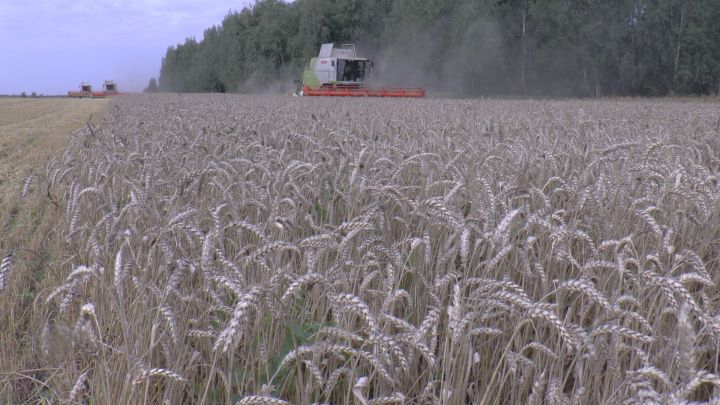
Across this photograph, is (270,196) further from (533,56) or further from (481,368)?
(533,56)

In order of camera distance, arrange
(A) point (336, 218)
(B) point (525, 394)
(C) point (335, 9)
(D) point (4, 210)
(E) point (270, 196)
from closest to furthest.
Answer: (B) point (525, 394)
(E) point (270, 196)
(A) point (336, 218)
(D) point (4, 210)
(C) point (335, 9)

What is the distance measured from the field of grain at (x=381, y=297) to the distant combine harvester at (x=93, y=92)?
51027 millimetres

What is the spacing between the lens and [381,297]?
226cm

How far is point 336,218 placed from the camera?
11.5ft

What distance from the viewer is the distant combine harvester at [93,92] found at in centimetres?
5133

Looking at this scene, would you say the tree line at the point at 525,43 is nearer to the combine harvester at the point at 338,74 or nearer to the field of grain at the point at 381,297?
the combine harvester at the point at 338,74

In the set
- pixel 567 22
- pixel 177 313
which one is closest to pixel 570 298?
pixel 177 313

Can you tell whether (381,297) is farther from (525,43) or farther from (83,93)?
(83,93)

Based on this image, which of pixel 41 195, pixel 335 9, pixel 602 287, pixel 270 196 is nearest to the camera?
pixel 602 287

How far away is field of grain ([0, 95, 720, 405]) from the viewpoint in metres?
1.64

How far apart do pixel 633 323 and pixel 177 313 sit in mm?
1543

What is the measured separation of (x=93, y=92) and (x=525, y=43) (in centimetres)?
3436

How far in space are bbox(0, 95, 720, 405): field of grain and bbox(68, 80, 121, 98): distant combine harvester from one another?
51.0 meters

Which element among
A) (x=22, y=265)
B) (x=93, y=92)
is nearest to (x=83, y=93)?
(x=93, y=92)
